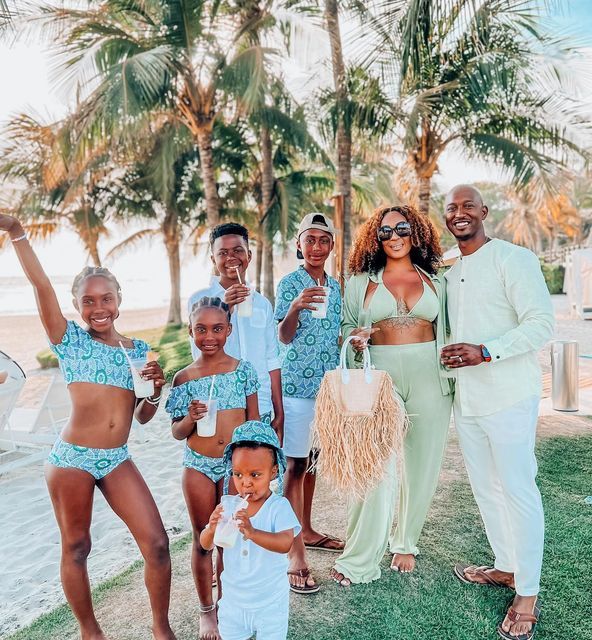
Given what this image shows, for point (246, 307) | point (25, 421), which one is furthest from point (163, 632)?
point (25, 421)

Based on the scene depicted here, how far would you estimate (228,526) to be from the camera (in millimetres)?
1962

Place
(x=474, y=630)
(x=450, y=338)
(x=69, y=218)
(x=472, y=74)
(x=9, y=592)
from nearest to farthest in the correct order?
(x=474, y=630) → (x=450, y=338) → (x=9, y=592) → (x=472, y=74) → (x=69, y=218)

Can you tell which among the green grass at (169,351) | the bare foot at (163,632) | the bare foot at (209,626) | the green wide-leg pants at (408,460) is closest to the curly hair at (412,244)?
the green wide-leg pants at (408,460)

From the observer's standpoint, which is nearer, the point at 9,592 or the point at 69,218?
the point at 9,592

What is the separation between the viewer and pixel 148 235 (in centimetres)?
2355

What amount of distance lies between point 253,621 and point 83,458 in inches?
40.1

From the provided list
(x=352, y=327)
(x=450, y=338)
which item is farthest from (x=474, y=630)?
(x=352, y=327)

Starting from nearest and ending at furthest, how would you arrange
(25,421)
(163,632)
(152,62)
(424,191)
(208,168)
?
(163,632) → (25,421) → (152,62) → (424,191) → (208,168)

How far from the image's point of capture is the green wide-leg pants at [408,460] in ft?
10.1

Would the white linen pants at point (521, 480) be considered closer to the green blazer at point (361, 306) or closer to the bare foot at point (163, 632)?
the green blazer at point (361, 306)

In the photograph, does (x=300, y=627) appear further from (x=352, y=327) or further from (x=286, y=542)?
(x=352, y=327)

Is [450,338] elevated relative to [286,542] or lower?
elevated

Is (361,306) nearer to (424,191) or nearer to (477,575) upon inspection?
(477,575)

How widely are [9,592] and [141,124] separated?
9072 millimetres
